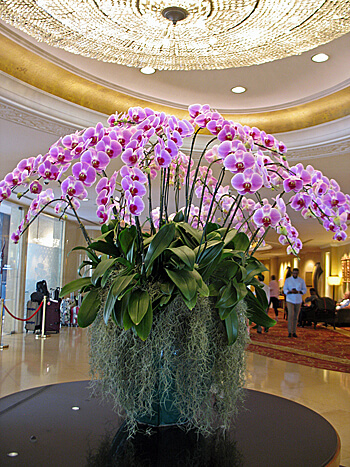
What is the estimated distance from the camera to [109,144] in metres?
1.13

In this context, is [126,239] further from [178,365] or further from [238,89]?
[238,89]

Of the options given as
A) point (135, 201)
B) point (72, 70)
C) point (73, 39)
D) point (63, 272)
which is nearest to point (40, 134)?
point (72, 70)

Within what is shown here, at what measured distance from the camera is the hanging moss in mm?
1208

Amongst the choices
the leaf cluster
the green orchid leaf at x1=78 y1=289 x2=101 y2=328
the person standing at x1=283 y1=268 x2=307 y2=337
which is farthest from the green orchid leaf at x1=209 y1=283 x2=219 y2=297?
the person standing at x1=283 y1=268 x2=307 y2=337

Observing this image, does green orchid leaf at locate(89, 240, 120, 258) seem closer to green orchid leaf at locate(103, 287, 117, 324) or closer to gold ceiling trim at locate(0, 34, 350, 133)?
green orchid leaf at locate(103, 287, 117, 324)

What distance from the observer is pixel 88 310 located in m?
1.32

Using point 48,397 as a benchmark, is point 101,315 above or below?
above

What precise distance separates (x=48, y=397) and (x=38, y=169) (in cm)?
85

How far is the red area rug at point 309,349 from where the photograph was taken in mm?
7125

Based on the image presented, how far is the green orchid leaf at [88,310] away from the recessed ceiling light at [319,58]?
4.65 meters

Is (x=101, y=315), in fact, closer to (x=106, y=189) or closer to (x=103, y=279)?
(x=103, y=279)

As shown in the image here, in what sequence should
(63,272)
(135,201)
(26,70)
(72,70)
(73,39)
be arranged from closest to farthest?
1. (135,201)
2. (73,39)
3. (26,70)
4. (72,70)
5. (63,272)

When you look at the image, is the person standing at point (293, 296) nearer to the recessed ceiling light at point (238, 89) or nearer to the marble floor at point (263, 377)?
the marble floor at point (263, 377)

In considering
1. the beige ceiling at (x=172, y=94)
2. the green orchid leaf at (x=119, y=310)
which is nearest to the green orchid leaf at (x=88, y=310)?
the green orchid leaf at (x=119, y=310)
